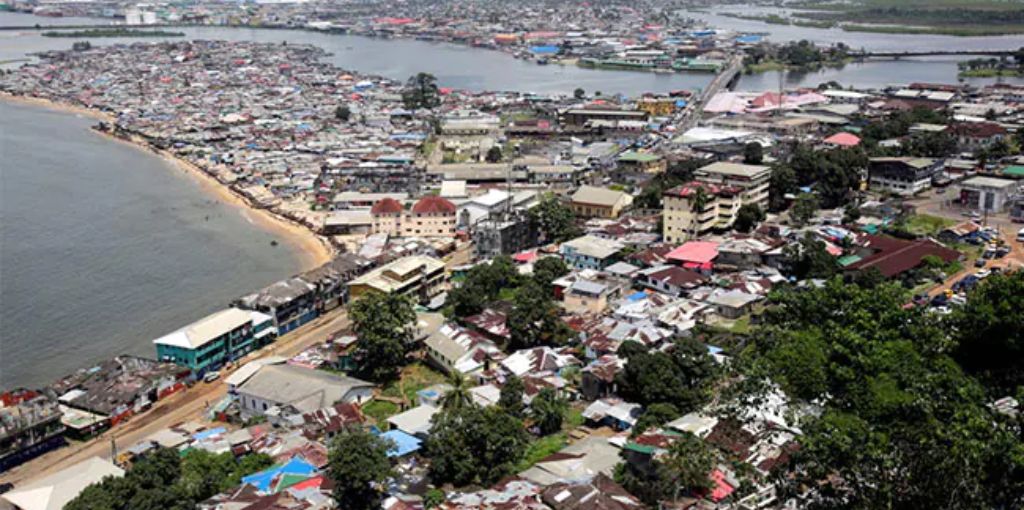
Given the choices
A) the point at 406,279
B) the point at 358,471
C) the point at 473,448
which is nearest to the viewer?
the point at 358,471

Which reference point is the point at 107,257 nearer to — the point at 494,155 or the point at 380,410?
the point at 380,410

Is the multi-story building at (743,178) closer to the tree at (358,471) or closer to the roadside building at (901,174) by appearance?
the roadside building at (901,174)

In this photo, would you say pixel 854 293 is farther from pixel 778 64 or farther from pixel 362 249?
pixel 778 64

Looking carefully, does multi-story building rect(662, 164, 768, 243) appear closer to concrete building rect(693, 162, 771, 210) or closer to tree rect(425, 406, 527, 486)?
concrete building rect(693, 162, 771, 210)

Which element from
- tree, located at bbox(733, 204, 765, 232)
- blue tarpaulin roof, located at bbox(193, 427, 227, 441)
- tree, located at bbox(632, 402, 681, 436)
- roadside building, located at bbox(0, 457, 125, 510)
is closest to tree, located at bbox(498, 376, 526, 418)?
tree, located at bbox(632, 402, 681, 436)

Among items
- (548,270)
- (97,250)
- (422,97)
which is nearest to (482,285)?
(548,270)

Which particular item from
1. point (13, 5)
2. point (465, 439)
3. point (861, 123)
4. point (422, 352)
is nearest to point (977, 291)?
point (465, 439)
